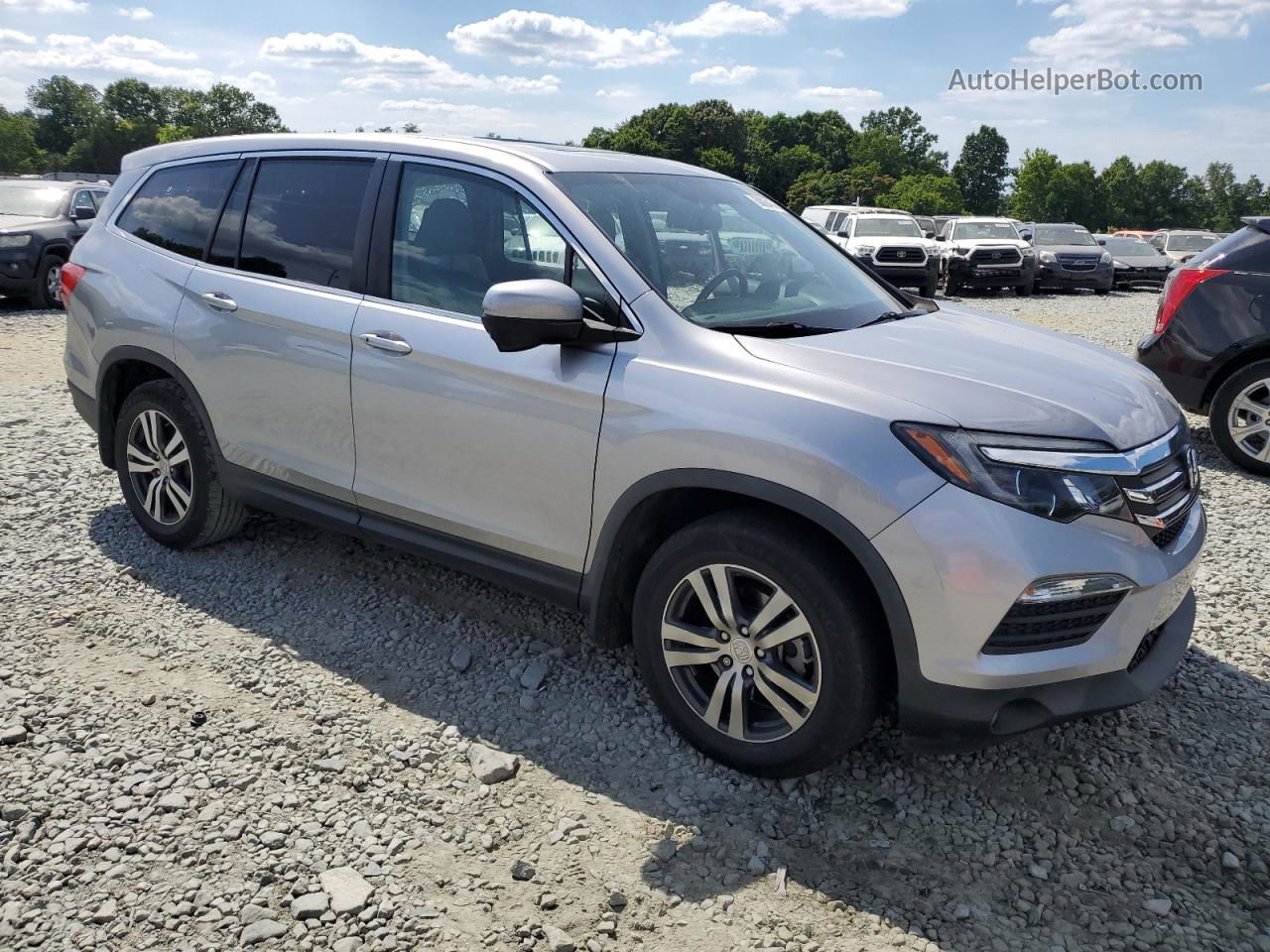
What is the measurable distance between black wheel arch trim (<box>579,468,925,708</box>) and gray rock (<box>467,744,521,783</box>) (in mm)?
716

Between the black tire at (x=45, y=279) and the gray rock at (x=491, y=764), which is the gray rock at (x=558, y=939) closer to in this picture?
the gray rock at (x=491, y=764)

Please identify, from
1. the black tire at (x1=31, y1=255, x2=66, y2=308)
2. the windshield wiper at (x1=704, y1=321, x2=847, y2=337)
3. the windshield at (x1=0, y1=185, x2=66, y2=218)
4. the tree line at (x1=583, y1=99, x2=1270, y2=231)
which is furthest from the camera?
the tree line at (x1=583, y1=99, x2=1270, y2=231)

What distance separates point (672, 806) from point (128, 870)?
4.87 feet

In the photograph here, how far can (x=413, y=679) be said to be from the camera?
3.62 meters

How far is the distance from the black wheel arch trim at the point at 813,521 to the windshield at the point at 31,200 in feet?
44.3

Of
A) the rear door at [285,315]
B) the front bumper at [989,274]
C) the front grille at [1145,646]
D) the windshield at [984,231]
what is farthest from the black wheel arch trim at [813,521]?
the windshield at [984,231]

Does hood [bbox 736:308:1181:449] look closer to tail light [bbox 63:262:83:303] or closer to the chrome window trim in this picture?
the chrome window trim

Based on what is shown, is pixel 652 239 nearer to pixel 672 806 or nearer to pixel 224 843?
pixel 672 806

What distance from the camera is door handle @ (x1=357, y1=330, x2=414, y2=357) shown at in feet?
11.4

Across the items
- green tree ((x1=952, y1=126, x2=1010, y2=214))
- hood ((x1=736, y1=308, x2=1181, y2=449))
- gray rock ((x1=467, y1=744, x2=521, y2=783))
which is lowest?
gray rock ((x1=467, y1=744, x2=521, y2=783))

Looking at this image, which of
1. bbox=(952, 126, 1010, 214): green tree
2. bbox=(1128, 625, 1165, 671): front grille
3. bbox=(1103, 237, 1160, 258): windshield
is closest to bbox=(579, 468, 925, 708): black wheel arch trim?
bbox=(1128, 625, 1165, 671): front grille

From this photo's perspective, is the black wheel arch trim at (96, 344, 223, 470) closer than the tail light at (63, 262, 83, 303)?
Yes

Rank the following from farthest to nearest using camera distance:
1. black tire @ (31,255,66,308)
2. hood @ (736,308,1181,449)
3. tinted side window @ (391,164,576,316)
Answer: black tire @ (31,255,66,308) → tinted side window @ (391,164,576,316) → hood @ (736,308,1181,449)

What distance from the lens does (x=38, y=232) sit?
504 inches
